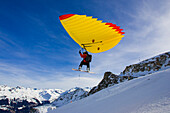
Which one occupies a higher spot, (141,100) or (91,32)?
(91,32)

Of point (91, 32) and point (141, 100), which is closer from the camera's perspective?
point (141, 100)

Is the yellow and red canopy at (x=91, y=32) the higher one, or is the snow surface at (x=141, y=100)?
the yellow and red canopy at (x=91, y=32)

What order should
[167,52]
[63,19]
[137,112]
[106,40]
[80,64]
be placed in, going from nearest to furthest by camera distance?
1. [137,112]
2. [63,19]
3. [106,40]
4. [80,64]
5. [167,52]

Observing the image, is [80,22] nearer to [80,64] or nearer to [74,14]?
[74,14]

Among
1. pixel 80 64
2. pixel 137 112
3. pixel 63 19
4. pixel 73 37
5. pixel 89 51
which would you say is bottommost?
pixel 137 112

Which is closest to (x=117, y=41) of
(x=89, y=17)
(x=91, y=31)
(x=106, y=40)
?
(x=106, y=40)

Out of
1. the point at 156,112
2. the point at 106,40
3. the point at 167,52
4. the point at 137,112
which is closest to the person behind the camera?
the point at 156,112

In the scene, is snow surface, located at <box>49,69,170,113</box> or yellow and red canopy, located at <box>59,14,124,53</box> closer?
snow surface, located at <box>49,69,170,113</box>

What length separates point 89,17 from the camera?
352 inches

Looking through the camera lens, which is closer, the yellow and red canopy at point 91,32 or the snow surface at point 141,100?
the snow surface at point 141,100

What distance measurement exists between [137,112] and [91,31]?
7.02 metres

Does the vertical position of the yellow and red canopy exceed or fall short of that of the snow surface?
it exceeds it

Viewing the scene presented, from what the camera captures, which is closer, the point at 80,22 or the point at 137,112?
the point at 137,112

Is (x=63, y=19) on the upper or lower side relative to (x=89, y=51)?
upper
